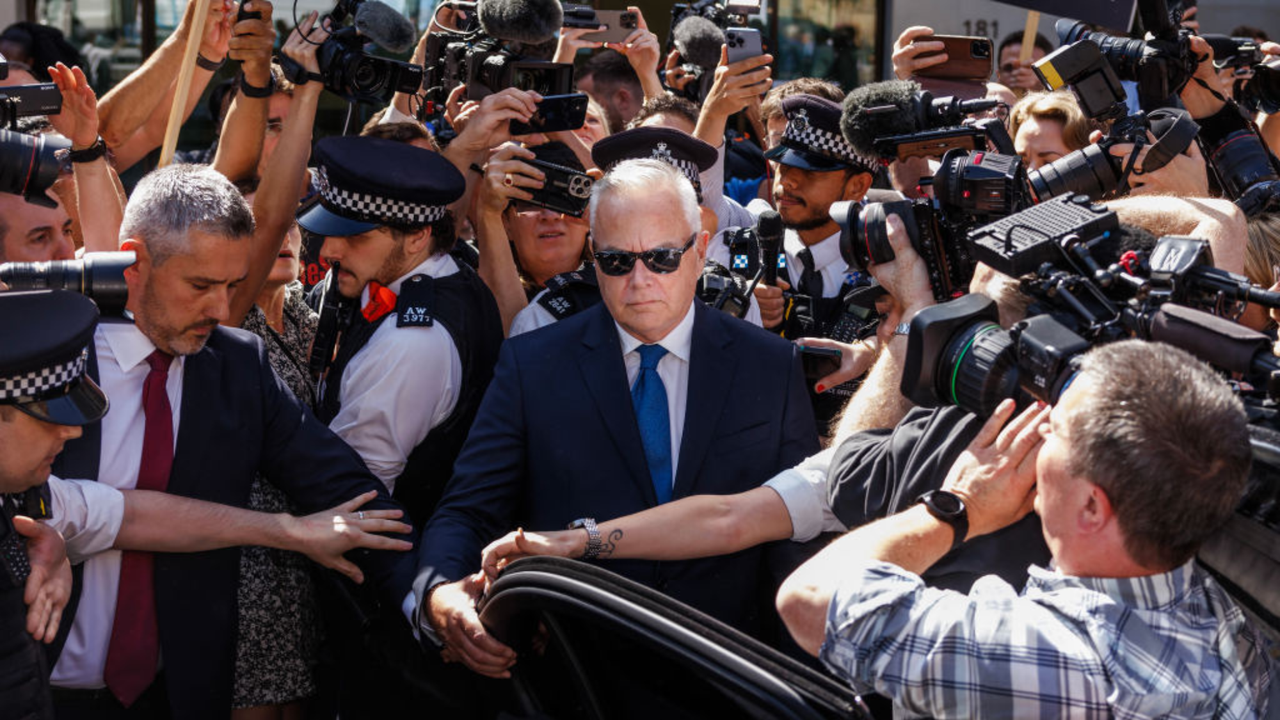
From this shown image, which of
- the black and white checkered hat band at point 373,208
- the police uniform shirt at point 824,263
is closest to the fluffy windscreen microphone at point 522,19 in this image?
the black and white checkered hat band at point 373,208

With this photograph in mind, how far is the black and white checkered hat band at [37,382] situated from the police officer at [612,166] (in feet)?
4.59

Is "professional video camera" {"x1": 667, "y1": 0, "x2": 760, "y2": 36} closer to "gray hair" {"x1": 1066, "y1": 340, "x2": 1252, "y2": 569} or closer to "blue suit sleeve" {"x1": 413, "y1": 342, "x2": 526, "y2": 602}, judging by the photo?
"blue suit sleeve" {"x1": 413, "y1": 342, "x2": 526, "y2": 602}

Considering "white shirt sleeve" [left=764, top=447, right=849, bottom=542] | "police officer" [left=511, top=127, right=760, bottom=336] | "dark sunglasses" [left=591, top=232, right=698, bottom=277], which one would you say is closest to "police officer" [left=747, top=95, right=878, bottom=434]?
"police officer" [left=511, top=127, right=760, bottom=336]

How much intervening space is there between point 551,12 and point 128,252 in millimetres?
1868

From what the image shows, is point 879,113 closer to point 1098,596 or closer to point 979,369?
point 979,369

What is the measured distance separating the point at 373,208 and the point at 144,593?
1274 mm

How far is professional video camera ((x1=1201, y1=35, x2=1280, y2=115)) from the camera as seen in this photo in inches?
179

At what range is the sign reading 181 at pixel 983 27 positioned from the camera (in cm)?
985

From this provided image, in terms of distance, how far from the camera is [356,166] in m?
3.74

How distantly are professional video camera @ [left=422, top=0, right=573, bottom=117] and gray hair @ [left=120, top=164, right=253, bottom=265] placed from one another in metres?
1.40

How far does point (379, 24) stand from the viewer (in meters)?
→ 4.18

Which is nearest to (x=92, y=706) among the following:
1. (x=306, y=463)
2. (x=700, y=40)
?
(x=306, y=463)

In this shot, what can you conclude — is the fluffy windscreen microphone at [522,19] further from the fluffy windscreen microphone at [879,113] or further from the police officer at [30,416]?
the police officer at [30,416]

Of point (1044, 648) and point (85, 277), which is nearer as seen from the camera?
point (1044, 648)
